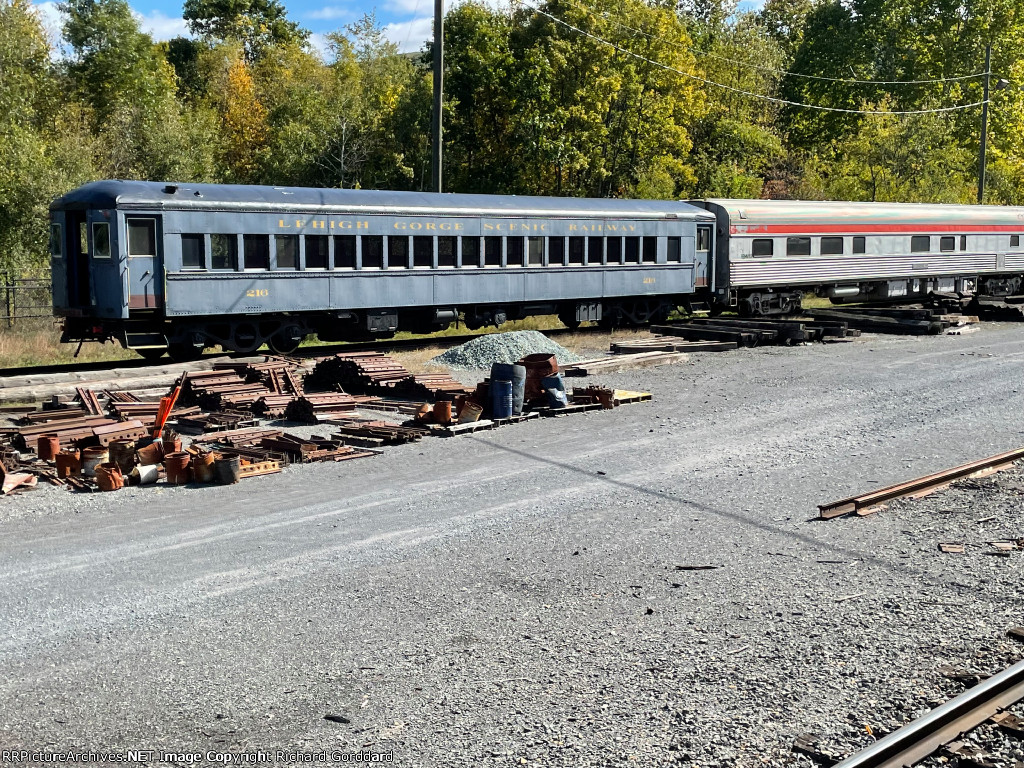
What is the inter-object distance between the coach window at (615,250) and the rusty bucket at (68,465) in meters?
15.9

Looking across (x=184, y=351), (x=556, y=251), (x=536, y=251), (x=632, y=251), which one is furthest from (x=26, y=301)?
(x=632, y=251)

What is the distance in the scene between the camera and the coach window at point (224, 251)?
1809 centimetres

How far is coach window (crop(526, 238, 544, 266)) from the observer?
75.6ft

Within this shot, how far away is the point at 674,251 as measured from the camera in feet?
86.2


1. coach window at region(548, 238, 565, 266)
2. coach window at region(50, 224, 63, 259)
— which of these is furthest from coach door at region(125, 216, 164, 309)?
coach window at region(548, 238, 565, 266)

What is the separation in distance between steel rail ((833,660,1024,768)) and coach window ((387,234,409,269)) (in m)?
16.0

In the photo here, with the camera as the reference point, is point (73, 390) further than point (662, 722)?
Yes

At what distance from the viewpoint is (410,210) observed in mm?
20656

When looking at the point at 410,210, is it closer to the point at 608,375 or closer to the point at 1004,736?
the point at 608,375

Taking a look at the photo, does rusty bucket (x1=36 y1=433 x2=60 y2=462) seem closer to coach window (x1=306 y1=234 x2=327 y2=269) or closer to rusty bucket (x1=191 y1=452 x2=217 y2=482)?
rusty bucket (x1=191 y1=452 x2=217 y2=482)

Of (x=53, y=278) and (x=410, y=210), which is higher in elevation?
(x=410, y=210)

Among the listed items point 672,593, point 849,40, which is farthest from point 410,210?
point 849,40

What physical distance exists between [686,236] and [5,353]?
15.9 meters

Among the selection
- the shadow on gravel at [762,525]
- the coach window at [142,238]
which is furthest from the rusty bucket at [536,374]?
the coach window at [142,238]
